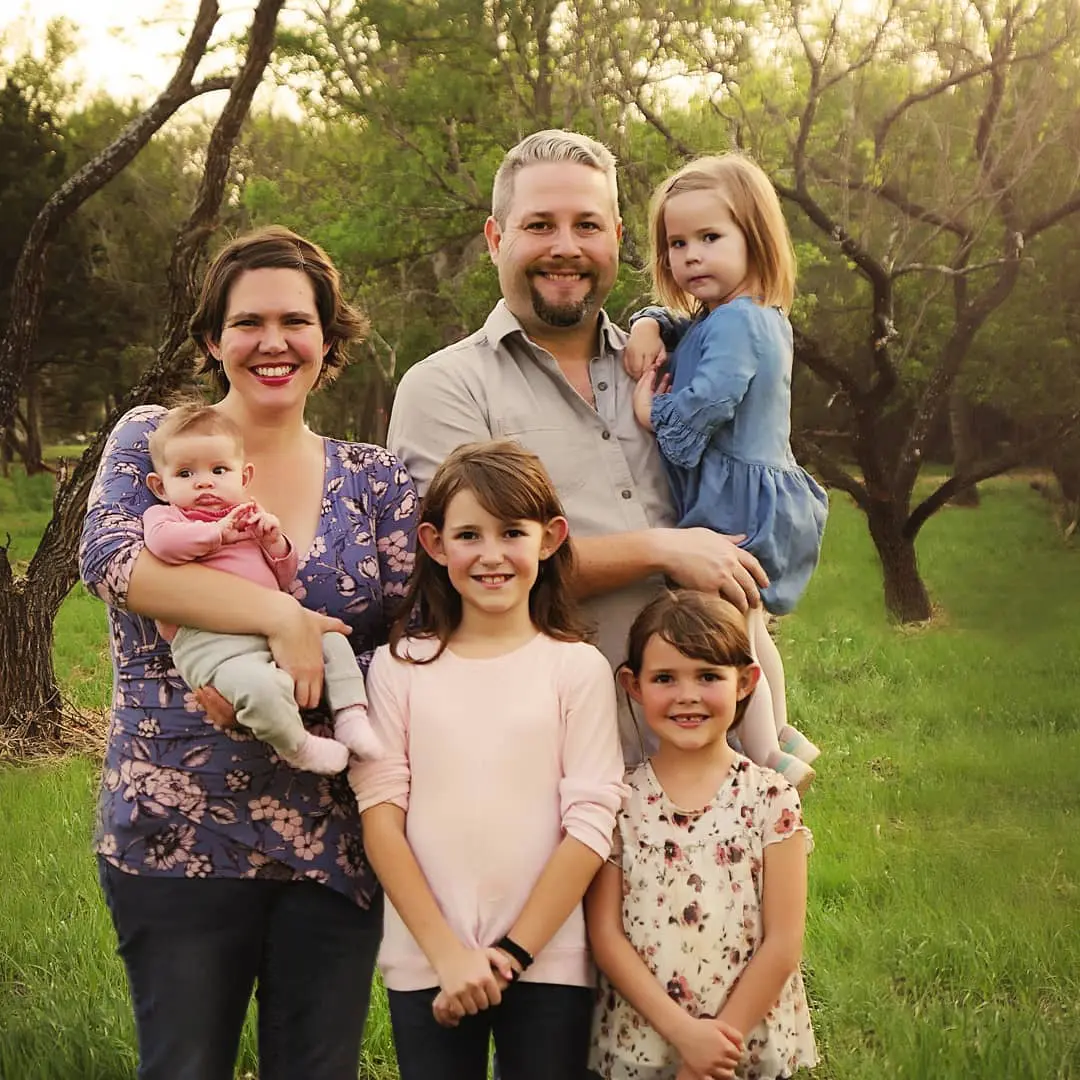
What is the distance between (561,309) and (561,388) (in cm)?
17

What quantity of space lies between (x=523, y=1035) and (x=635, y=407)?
1.29m

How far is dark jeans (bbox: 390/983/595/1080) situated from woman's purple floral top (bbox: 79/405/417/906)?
23cm

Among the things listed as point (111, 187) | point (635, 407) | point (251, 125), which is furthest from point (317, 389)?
point (111, 187)

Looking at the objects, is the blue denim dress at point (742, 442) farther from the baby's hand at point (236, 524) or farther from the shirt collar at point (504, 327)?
the baby's hand at point (236, 524)

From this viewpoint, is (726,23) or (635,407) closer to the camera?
(635,407)

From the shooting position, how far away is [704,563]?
95.7 inches

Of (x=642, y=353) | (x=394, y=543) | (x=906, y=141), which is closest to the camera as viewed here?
(x=394, y=543)

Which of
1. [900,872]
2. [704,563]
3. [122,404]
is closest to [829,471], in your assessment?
[900,872]

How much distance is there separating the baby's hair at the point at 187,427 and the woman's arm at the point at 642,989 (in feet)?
3.38

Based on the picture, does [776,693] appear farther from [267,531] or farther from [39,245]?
[39,245]

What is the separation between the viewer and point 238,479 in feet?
7.17

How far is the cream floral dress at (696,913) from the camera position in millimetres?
2230

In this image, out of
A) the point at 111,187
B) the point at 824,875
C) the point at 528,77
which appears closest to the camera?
the point at 824,875

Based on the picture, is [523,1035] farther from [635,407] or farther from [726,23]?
[726,23]
